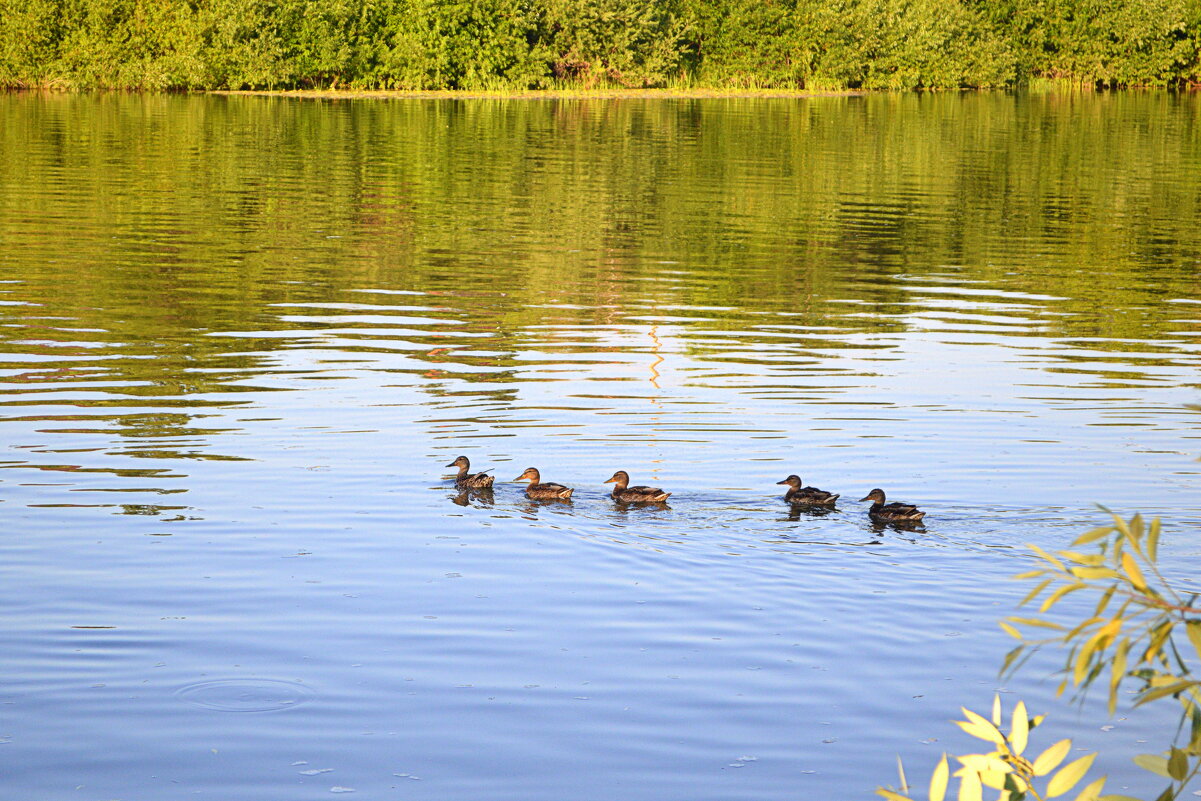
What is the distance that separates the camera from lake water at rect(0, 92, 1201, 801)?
26.3 feet

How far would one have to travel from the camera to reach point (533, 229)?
99.9 feet

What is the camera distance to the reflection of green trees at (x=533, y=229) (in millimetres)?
20672

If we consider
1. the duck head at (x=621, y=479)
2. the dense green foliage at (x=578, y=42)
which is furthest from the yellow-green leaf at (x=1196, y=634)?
the dense green foliage at (x=578, y=42)

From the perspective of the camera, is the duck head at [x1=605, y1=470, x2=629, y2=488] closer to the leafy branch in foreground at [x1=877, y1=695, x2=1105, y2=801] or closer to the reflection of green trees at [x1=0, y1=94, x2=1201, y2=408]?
the reflection of green trees at [x1=0, y1=94, x2=1201, y2=408]

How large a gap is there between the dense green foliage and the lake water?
1952 inches

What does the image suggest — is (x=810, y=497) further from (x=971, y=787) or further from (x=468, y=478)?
(x=971, y=787)

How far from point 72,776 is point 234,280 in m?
17.0

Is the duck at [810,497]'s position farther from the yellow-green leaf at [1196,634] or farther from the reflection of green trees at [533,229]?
the yellow-green leaf at [1196,634]

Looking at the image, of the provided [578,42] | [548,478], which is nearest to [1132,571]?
[548,478]

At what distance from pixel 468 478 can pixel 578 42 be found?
73.9 meters

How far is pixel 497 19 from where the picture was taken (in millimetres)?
81312

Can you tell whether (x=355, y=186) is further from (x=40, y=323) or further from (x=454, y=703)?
(x=454, y=703)

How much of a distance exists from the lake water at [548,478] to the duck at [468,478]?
0.89 ft

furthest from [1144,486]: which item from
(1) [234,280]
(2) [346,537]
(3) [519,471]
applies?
(1) [234,280]
